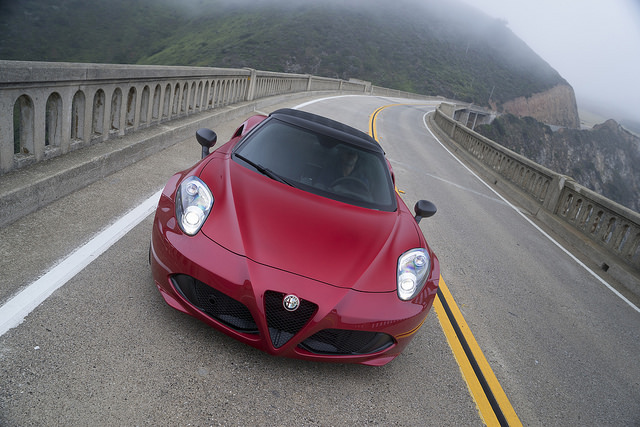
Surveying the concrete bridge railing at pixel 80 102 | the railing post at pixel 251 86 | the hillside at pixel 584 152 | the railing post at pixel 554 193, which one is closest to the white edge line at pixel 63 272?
the concrete bridge railing at pixel 80 102

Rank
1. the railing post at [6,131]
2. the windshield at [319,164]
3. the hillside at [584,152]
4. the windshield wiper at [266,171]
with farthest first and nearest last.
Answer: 1. the hillside at [584,152]
2. the railing post at [6,131]
3. the windshield at [319,164]
4. the windshield wiper at [266,171]

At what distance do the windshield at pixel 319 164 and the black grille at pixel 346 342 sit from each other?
1203 mm

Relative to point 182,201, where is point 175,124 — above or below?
below

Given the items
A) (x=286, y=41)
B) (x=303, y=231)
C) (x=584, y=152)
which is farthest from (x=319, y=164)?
(x=584, y=152)

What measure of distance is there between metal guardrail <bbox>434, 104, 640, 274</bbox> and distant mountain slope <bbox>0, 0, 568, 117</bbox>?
87729mm

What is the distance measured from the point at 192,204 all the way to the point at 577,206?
8829mm

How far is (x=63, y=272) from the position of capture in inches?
145

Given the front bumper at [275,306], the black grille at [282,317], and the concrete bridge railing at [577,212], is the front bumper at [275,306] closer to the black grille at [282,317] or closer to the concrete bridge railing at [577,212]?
the black grille at [282,317]

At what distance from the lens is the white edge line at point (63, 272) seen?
3.04m

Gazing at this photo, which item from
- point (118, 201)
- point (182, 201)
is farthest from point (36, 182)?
point (182, 201)

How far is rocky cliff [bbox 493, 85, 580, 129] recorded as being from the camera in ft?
422

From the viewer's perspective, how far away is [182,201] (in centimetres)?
338

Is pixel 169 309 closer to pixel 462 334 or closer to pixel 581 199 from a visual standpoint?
pixel 462 334

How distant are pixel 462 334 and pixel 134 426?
2982 millimetres
